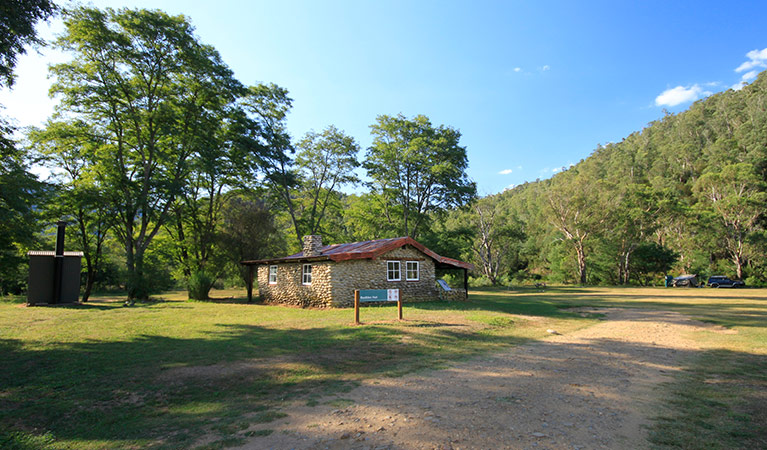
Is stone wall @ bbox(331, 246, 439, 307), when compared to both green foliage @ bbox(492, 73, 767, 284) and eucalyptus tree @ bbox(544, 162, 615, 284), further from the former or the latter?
green foliage @ bbox(492, 73, 767, 284)

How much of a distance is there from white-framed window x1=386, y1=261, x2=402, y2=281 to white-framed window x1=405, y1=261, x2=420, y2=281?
51 cm

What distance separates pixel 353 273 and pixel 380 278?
1.46 meters

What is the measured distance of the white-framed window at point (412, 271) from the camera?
19.0 m

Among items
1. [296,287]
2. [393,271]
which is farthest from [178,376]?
[296,287]

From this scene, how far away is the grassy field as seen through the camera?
413 centimetres

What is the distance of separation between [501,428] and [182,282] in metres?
32.5

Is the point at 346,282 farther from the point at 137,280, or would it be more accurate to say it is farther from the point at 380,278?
the point at 137,280

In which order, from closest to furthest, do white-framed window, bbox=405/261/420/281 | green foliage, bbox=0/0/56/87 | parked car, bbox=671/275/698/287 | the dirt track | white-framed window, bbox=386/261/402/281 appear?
the dirt track
green foliage, bbox=0/0/56/87
white-framed window, bbox=386/261/402/281
white-framed window, bbox=405/261/420/281
parked car, bbox=671/275/698/287

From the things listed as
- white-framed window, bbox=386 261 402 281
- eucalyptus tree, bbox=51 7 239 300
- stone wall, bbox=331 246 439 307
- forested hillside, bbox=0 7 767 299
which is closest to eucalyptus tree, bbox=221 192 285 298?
forested hillside, bbox=0 7 767 299

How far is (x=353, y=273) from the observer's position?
56.9 feet

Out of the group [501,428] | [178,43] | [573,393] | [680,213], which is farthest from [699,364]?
[680,213]

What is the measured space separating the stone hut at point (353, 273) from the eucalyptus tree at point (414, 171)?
1310 cm

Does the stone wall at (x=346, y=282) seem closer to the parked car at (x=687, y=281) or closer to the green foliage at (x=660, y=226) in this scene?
the parked car at (x=687, y=281)

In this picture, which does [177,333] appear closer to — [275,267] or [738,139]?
[275,267]
